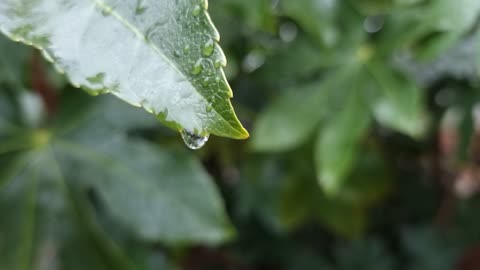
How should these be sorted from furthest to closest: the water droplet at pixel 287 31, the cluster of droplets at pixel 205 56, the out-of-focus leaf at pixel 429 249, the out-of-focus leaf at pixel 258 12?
the out-of-focus leaf at pixel 429 249, the water droplet at pixel 287 31, the out-of-focus leaf at pixel 258 12, the cluster of droplets at pixel 205 56

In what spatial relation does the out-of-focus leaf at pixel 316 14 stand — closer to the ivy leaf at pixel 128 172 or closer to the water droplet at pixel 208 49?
the ivy leaf at pixel 128 172

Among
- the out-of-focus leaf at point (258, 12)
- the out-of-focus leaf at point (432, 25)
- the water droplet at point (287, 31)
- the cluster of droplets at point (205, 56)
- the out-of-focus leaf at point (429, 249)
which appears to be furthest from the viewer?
the out-of-focus leaf at point (429, 249)

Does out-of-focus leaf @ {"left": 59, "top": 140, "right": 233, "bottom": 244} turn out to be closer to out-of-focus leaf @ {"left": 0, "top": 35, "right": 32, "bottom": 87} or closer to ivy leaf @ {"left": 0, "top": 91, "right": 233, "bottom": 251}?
ivy leaf @ {"left": 0, "top": 91, "right": 233, "bottom": 251}

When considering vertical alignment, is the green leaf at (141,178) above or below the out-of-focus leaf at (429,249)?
above

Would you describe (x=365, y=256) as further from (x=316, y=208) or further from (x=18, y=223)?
(x=18, y=223)

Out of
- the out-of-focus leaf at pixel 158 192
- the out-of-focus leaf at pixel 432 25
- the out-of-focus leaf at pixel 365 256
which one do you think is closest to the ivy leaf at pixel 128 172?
the out-of-focus leaf at pixel 158 192

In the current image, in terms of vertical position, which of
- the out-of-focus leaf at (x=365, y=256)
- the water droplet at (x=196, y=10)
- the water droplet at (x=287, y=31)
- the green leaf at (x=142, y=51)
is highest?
the water droplet at (x=196, y=10)

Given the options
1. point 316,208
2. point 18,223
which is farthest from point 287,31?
point 18,223

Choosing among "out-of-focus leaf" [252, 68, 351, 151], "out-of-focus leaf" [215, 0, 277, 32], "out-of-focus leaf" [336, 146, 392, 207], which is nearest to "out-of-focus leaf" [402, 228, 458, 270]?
"out-of-focus leaf" [336, 146, 392, 207]
